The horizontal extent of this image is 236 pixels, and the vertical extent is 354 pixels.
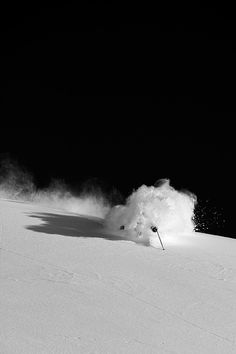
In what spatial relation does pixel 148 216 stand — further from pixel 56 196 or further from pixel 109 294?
pixel 56 196

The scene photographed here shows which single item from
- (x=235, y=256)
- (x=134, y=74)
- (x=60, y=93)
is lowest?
(x=235, y=256)

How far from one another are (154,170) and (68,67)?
78.4 ft

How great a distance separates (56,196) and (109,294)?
11.6 m

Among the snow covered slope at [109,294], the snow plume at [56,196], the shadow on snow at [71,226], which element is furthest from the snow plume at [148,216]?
the snow plume at [56,196]

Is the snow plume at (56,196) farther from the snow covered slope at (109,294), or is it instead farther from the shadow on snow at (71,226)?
the snow covered slope at (109,294)

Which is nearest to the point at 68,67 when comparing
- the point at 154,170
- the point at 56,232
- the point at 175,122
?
the point at 175,122

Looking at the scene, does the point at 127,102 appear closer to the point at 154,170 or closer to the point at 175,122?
the point at 175,122

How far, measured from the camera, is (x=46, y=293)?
5.98 meters

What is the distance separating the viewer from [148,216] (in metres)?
9.11

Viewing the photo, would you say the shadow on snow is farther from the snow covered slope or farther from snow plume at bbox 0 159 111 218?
snow plume at bbox 0 159 111 218

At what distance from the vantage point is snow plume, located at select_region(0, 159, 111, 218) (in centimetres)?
1473

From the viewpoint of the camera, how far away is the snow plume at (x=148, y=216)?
895 cm

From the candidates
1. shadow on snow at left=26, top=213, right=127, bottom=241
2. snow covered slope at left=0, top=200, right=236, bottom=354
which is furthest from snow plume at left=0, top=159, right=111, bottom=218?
snow covered slope at left=0, top=200, right=236, bottom=354

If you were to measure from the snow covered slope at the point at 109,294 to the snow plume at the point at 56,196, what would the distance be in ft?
17.6
